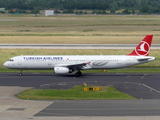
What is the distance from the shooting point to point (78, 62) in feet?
189

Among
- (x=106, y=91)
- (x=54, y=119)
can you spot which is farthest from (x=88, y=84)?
(x=54, y=119)

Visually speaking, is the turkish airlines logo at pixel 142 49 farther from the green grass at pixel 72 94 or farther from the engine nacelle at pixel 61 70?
the green grass at pixel 72 94

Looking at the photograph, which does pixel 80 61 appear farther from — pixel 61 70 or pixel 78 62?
pixel 61 70

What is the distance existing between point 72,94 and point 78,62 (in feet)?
53.7

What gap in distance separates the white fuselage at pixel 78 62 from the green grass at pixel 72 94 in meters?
12.6

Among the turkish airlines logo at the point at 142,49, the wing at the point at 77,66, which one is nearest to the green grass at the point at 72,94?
the wing at the point at 77,66

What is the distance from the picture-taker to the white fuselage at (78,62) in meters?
57.1

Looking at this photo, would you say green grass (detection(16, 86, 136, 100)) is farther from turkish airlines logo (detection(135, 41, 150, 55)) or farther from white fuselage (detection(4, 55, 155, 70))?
turkish airlines logo (detection(135, 41, 150, 55))

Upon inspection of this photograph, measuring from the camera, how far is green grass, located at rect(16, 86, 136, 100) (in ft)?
131

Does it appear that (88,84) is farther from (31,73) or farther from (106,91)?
(31,73)

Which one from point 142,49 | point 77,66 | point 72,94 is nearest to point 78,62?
point 77,66

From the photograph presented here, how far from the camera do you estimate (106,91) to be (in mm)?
43500

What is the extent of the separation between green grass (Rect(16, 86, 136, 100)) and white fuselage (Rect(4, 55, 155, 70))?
12.6 meters

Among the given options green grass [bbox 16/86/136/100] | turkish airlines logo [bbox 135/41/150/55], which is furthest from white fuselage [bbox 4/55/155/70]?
green grass [bbox 16/86/136/100]
